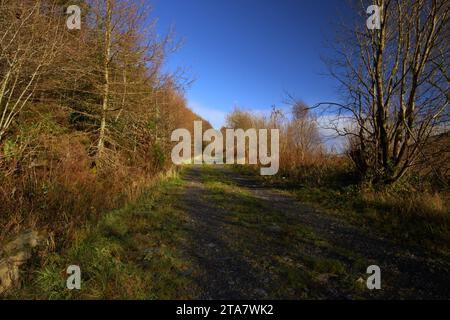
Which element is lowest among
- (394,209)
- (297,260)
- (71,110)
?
(297,260)

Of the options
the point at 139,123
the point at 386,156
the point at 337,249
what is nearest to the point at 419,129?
the point at 386,156

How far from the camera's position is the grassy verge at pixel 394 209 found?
15.1 feet

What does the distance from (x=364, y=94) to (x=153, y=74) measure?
722 cm

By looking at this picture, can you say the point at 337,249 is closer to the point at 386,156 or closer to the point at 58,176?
the point at 386,156

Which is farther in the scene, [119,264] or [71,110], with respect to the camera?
[71,110]

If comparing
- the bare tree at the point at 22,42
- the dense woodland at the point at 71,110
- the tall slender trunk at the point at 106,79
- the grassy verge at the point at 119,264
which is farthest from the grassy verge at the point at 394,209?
the bare tree at the point at 22,42

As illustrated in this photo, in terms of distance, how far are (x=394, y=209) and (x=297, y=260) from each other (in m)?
3.42

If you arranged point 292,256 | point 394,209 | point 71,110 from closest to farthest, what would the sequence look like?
point 292,256 < point 394,209 < point 71,110

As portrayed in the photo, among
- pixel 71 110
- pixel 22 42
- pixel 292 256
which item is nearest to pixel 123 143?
pixel 71 110

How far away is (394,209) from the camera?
589 centimetres

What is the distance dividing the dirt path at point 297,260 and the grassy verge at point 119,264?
324 mm

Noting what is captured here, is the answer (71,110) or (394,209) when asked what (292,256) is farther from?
(71,110)

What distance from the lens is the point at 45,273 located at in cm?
299

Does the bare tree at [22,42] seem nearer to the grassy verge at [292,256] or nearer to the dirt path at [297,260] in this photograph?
the dirt path at [297,260]
